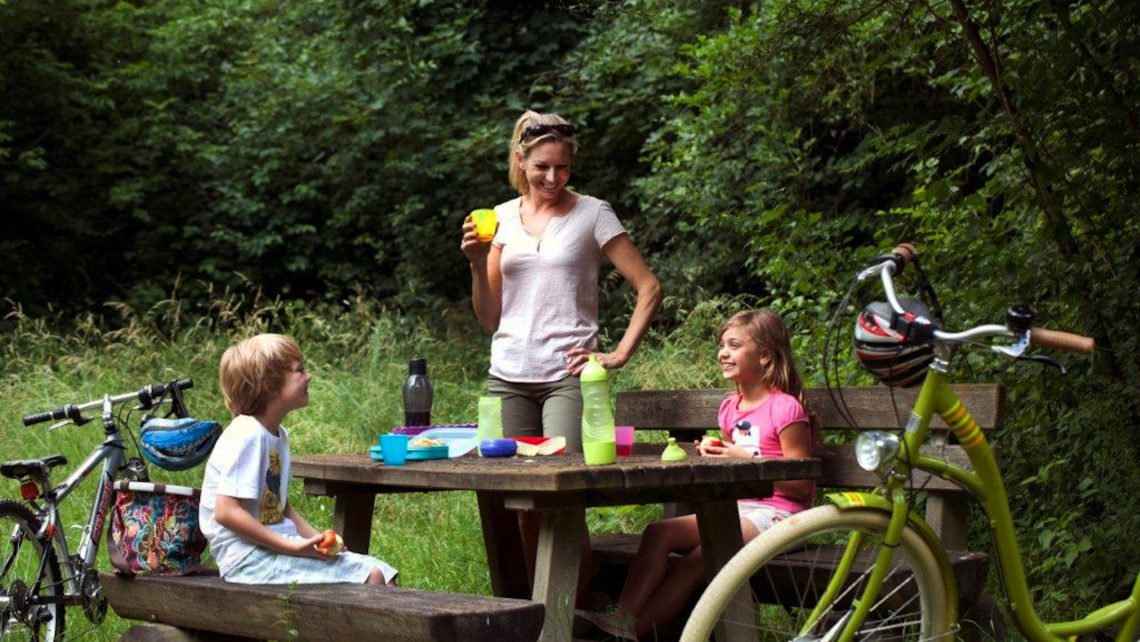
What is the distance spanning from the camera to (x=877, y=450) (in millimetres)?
3422

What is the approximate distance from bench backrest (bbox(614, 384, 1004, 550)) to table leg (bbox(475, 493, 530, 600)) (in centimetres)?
54

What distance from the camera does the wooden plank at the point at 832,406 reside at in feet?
14.4

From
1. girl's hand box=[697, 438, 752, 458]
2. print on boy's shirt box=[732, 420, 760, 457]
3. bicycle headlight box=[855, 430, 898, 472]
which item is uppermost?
print on boy's shirt box=[732, 420, 760, 457]

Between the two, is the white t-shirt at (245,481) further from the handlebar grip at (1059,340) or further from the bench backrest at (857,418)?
the handlebar grip at (1059,340)

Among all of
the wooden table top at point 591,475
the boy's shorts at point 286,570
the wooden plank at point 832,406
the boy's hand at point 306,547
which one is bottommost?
the boy's shorts at point 286,570

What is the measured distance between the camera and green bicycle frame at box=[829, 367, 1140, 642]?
11.4 feet

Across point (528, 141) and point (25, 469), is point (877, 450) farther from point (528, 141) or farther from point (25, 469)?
point (25, 469)

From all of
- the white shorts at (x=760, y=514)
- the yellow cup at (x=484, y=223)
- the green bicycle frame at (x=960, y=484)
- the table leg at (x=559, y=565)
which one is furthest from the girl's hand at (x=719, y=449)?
the yellow cup at (x=484, y=223)

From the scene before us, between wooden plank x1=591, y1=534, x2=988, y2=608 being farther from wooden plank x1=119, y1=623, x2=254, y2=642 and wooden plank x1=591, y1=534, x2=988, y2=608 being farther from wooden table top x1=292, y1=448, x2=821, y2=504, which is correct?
wooden plank x1=119, y1=623, x2=254, y2=642

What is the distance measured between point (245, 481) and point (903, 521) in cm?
170

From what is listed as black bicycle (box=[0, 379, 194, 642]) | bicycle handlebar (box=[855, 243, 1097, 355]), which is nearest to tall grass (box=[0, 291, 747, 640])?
black bicycle (box=[0, 379, 194, 642])

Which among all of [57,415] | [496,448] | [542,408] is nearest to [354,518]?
[542,408]

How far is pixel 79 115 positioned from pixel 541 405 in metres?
12.1

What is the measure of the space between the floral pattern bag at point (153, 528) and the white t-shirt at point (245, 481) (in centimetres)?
10
